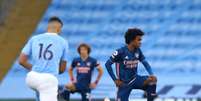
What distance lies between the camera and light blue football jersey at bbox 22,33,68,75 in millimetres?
9867

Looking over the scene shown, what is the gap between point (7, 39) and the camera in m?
21.1

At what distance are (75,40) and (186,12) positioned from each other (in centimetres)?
329

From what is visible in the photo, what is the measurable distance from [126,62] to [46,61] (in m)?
1.67

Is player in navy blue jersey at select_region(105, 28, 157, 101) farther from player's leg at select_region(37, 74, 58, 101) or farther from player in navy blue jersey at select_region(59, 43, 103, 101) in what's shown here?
player in navy blue jersey at select_region(59, 43, 103, 101)

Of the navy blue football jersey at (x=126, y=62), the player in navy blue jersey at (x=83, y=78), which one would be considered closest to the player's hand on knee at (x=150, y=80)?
the navy blue football jersey at (x=126, y=62)

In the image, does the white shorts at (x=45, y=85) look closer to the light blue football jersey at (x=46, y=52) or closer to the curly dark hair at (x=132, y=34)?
the light blue football jersey at (x=46, y=52)

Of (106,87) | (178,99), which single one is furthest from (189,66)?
(106,87)

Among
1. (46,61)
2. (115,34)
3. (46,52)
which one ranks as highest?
(115,34)

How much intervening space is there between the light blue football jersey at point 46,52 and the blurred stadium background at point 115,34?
8.37 m

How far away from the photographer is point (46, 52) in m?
9.93

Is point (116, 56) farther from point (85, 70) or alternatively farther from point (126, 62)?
point (85, 70)

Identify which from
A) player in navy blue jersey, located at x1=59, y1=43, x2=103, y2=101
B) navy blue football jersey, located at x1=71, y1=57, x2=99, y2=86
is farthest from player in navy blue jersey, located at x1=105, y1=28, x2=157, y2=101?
navy blue football jersey, located at x1=71, y1=57, x2=99, y2=86

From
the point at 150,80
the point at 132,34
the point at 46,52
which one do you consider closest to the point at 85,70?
the point at 150,80

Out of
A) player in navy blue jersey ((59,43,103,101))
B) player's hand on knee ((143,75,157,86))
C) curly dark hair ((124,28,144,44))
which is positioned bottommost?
player's hand on knee ((143,75,157,86))
